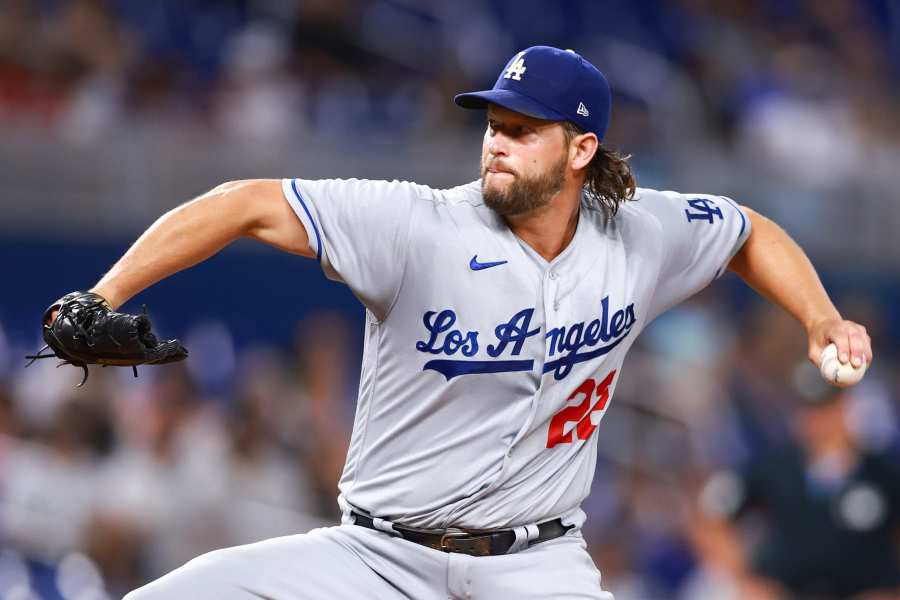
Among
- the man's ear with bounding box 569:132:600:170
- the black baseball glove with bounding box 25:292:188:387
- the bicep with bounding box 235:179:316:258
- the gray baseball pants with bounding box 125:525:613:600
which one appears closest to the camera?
the black baseball glove with bounding box 25:292:188:387

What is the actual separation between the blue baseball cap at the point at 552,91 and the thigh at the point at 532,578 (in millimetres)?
1074

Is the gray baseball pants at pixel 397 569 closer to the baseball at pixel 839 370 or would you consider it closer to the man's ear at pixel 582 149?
the baseball at pixel 839 370

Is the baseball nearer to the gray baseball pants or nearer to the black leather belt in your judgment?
the gray baseball pants

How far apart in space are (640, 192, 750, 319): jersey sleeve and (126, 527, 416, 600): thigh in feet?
3.51

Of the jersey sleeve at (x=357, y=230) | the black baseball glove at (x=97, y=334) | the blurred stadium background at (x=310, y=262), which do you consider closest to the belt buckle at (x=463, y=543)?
the jersey sleeve at (x=357, y=230)

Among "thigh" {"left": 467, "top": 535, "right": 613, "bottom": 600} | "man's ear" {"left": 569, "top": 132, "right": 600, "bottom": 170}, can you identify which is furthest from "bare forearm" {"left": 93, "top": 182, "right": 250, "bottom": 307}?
"thigh" {"left": 467, "top": 535, "right": 613, "bottom": 600}

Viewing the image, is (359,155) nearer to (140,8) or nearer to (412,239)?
(140,8)

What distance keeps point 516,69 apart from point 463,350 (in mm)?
717

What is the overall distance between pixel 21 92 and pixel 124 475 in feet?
8.80

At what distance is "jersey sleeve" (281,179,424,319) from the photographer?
11.6 feet

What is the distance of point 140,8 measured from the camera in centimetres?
951

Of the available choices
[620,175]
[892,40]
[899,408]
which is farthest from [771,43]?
[620,175]

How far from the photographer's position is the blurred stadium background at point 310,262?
7.13 meters

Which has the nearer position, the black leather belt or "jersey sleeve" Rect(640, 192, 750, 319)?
the black leather belt
